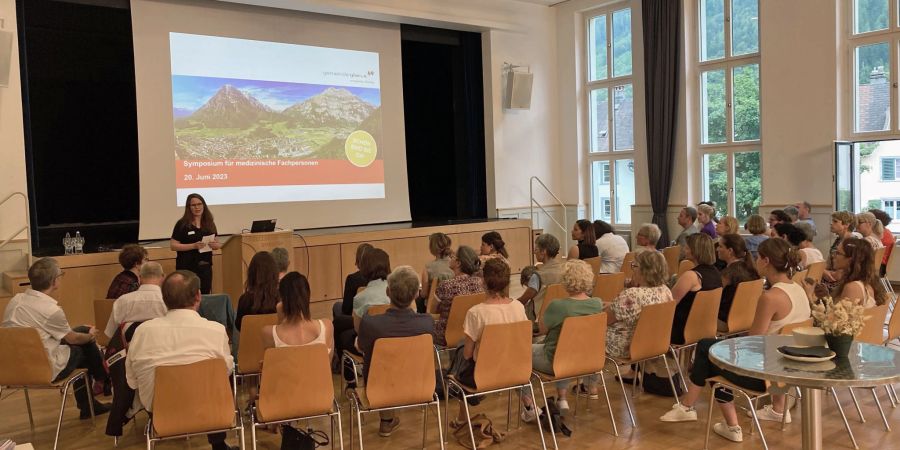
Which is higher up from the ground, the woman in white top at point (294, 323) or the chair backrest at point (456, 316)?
the woman in white top at point (294, 323)

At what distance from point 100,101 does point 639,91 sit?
854 cm

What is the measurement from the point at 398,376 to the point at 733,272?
2802 mm

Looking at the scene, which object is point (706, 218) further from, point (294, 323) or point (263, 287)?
point (294, 323)

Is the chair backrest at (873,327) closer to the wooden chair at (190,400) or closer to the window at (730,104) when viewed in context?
the wooden chair at (190,400)

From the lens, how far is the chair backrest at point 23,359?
4.20 m

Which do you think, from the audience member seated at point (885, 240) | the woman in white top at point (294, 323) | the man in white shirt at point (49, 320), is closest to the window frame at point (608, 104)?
the audience member seated at point (885, 240)

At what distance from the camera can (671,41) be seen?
1184 cm

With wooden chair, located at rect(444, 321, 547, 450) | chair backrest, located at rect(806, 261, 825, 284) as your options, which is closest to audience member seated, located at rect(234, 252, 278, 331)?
wooden chair, located at rect(444, 321, 547, 450)

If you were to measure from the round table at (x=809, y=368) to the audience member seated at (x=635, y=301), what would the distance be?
1126 mm

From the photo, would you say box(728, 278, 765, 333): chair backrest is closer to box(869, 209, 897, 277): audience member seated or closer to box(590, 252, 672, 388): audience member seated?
box(590, 252, 672, 388): audience member seated

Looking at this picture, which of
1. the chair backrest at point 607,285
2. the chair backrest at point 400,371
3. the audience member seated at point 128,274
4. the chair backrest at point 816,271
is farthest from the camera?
the chair backrest at point 816,271

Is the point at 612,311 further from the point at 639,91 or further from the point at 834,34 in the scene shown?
the point at 639,91

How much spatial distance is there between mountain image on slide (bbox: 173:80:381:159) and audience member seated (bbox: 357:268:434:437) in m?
6.46

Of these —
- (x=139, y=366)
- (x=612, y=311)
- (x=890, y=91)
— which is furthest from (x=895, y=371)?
(x=890, y=91)
